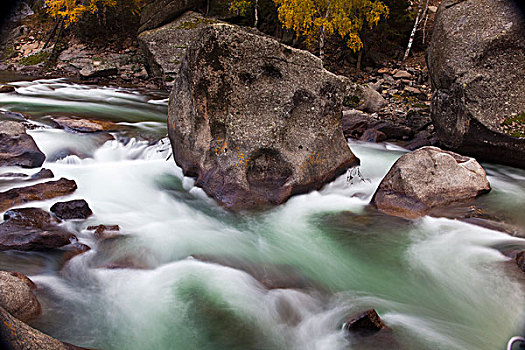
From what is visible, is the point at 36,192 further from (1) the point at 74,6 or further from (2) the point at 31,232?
(1) the point at 74,6

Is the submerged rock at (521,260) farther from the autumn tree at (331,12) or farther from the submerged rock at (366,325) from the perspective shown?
the autumn tree at (331,12)

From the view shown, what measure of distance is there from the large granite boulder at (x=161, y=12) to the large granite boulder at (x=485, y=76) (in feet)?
55.0

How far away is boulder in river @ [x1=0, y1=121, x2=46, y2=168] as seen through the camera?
7.09 m

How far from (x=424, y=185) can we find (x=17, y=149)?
24.3 feet

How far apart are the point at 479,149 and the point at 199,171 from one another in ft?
19.8

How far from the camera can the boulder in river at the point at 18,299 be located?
3178 millimetres

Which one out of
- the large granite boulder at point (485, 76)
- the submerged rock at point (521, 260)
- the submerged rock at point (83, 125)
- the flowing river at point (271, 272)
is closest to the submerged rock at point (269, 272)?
the flowing river at point (271, 272)

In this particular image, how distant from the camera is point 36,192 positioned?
5.89 metres

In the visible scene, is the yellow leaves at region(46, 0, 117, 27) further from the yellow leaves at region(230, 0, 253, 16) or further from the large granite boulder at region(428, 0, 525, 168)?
the large granite boulder at region(428, 0, 525, 168)

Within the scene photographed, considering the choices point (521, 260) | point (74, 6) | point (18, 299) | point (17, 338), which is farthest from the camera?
point (74, 6)

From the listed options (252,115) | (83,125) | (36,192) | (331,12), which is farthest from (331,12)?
(36,192)

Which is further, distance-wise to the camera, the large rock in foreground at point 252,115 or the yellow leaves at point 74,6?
the yellow leaves at point 74,6

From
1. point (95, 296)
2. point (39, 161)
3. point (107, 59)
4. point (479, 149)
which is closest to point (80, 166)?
point (39, 161)

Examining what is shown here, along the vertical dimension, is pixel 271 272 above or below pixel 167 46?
below
